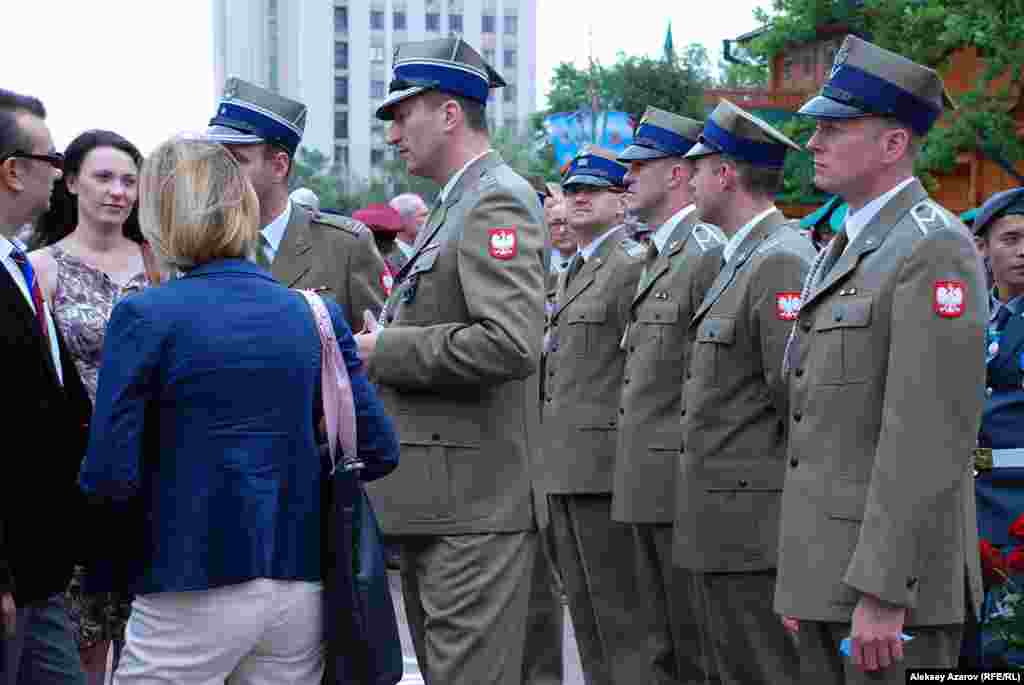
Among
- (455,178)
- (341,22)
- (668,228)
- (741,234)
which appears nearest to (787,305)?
(741,234)

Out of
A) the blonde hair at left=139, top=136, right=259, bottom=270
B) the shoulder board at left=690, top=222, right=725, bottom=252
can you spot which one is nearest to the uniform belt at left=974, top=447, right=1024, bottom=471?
the shoulder board at left=690, top=222, right=725, bottom=252

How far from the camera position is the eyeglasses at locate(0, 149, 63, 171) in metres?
4.59

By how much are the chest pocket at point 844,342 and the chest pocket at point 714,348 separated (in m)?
1.33

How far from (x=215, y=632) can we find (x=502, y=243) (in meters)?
1.58

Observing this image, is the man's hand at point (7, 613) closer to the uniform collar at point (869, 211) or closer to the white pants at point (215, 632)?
the white pants at point (215, 632)

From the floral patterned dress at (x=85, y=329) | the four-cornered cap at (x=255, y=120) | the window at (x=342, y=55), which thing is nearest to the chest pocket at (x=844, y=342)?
the four-cornered cap at (x=255, y=120)

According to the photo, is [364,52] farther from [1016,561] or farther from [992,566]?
[1016,561]

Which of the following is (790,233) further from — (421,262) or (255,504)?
(255,504)

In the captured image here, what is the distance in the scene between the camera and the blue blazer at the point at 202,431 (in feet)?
12.1

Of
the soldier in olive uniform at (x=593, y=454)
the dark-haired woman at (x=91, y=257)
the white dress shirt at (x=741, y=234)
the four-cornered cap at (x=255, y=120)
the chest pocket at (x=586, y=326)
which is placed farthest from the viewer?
the chest pocket at (x=586, y=326)

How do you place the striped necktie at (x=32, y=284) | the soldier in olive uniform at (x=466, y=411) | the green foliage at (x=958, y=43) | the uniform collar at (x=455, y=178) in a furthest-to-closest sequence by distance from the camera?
the green foliage at (x=958, y=43) < the uniform collar at (x=455, y=178) < the soldier in olive uniform at (x=466, y=411) < the striped necktie at (x=32, y=284)

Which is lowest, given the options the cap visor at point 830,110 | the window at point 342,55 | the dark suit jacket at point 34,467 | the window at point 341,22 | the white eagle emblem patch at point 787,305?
the dark suit jacket at point 34,467

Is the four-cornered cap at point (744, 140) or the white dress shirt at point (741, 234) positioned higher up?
the four-cornered cap at point (744, 140)

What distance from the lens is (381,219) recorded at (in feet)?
38.3
